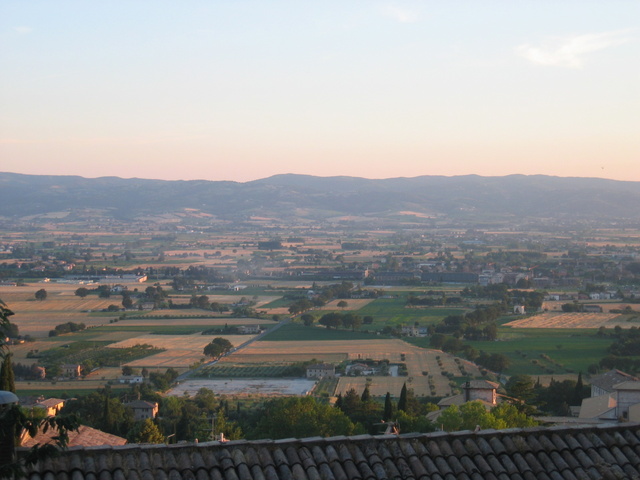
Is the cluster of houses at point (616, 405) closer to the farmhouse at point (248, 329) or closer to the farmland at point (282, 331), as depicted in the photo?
the farmland at point (282, 331)

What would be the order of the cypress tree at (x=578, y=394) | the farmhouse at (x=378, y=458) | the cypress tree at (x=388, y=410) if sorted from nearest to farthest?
the farmhouse at (x=378, y=458)
the cypress tree at (x=388, y=410)
the cypress tree at (x=578, y=394)

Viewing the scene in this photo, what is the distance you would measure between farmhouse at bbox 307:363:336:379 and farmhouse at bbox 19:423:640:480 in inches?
826

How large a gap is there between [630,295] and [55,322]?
31.1 meters

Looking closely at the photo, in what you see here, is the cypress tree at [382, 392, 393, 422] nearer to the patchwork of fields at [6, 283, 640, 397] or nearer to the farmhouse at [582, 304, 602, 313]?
the patchwork of fields at [6, 283, 640, 397]

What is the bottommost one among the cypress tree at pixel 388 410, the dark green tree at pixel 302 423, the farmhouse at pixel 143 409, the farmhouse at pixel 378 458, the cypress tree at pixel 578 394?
the farmhouse at pixel 143 409

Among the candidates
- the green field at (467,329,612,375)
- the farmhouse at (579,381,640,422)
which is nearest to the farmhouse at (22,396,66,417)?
the farmhouse at (579,381,640,422)

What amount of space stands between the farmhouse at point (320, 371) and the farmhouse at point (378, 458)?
2098 cm

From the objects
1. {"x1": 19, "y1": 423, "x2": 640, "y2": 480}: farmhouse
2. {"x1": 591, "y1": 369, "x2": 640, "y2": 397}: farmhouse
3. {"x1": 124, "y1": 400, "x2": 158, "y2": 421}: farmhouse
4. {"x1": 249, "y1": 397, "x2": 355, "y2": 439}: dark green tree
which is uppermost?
{"x1": 19, "y1": 423, "x2": 640, "y2": 480}: farmhouse

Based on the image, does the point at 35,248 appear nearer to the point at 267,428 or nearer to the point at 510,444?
the point at 267,428

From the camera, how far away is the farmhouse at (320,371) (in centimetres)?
2655

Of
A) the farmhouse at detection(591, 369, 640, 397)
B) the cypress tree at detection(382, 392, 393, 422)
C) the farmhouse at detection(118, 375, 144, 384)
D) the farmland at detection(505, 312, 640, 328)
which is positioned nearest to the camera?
the cypress tree at detection(382, 392, 393, 422)

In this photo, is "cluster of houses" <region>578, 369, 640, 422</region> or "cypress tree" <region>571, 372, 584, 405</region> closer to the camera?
"cluster of houses" <region>578, 369, 640, 422</region>

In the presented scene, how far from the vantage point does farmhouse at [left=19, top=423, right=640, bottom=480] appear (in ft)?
16.6

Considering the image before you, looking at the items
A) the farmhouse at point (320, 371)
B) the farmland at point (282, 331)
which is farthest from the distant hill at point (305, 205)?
the farmhouse at point (320, 371)
